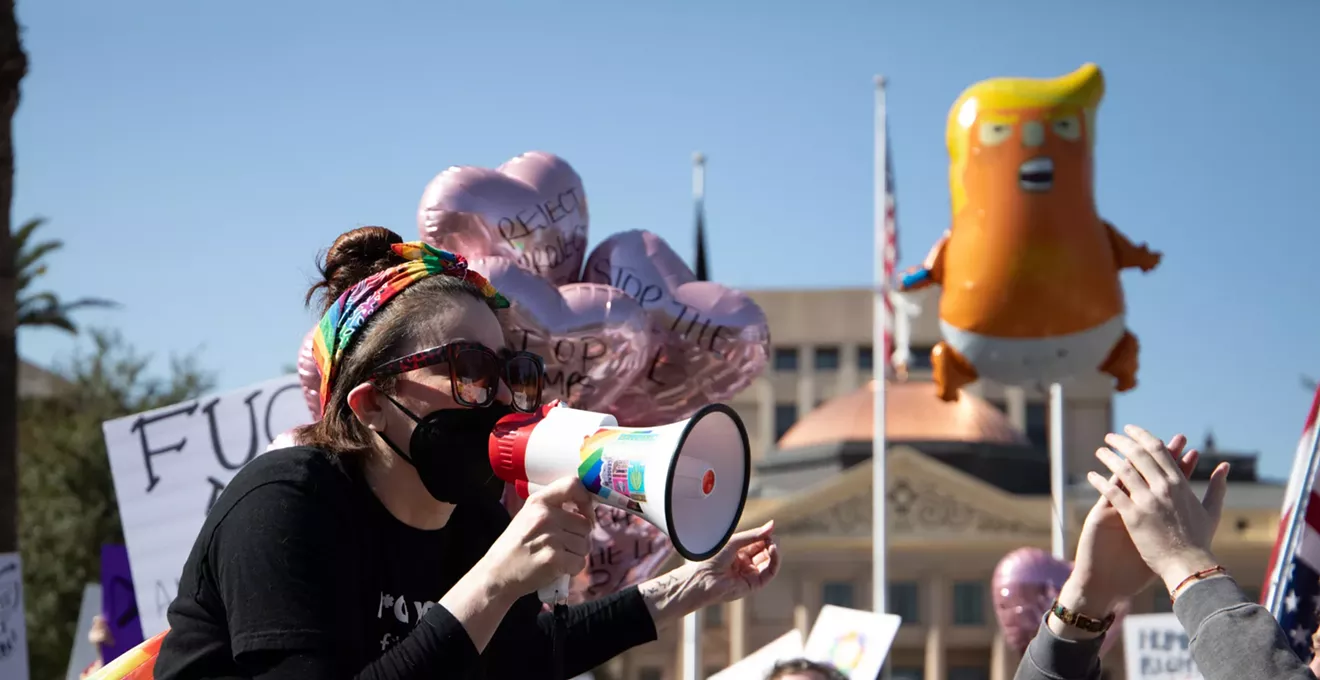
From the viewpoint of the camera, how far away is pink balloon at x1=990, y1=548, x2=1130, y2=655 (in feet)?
30.1

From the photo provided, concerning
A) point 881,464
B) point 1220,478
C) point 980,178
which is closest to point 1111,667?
point 881,464

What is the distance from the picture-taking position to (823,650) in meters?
A: 6.30

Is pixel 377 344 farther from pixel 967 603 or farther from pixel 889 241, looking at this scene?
pixel 967 603

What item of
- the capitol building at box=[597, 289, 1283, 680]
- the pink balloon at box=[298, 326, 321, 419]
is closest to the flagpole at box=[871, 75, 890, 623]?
the pink balloon at box=[298, 326, 321, 419]

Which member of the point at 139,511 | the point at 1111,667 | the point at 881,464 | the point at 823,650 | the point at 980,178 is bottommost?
the point at 1111,667

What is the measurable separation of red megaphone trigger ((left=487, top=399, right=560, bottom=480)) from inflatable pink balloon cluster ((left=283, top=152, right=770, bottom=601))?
122 inches

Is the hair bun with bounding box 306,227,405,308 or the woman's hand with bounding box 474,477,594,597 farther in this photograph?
the hair bun with bounding box 306,227,405,308

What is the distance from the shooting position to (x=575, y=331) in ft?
18.5

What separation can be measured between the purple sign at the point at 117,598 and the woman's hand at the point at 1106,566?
23.2ft

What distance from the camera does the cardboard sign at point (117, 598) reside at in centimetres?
847

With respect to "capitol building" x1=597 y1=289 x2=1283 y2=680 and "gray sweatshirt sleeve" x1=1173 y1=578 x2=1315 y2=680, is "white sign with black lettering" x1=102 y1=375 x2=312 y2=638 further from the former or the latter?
"capitol building" x1=597 y1=289 x2=1283 y2=680

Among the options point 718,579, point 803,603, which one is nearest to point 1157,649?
point 718,579

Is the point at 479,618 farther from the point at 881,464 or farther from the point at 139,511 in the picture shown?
the point at 881,464

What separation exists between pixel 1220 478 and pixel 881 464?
20203 millimetres
